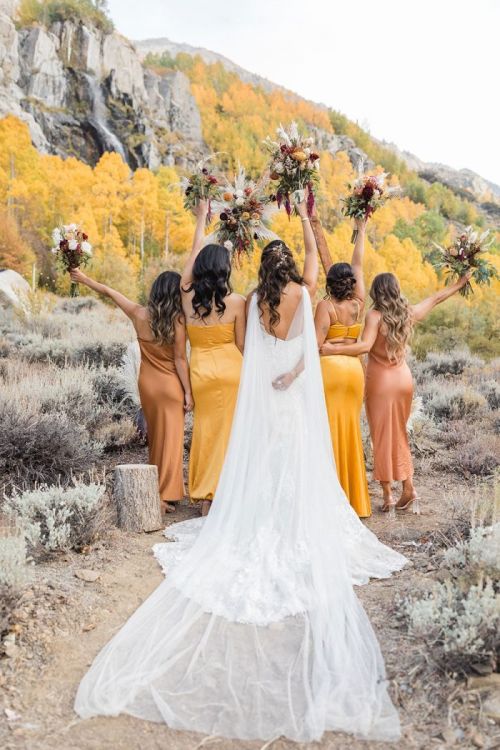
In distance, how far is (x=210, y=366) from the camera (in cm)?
558

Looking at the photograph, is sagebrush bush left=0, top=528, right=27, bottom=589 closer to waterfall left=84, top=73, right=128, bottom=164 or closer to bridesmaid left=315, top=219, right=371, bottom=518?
bridesmaid left=315, top=219, right=371, bottom=518

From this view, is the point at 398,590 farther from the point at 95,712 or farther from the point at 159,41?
the point at 159,41

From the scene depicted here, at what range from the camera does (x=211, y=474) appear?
5.54 meters

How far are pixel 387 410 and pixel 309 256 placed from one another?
1698 millimetres

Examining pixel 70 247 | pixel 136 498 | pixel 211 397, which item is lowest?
pixel 136 498

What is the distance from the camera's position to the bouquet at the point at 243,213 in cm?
551

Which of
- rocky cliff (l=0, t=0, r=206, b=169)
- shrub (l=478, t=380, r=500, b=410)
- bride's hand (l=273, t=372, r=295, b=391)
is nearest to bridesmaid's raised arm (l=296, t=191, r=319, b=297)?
bride's hand (l=273, t=372, r=295, b=391)

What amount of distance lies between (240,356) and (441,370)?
425 inches

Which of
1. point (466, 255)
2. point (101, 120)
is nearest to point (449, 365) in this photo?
point (466, 255)

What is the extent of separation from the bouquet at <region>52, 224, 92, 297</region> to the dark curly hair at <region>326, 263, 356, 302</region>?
2306 millimetres

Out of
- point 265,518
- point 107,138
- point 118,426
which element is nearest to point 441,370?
point 118,426

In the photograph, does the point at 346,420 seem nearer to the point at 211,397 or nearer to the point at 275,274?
the point at 211,397

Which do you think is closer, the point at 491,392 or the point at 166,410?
the point at 166,410

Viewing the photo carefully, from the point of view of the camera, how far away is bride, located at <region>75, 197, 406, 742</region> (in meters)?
2.77
